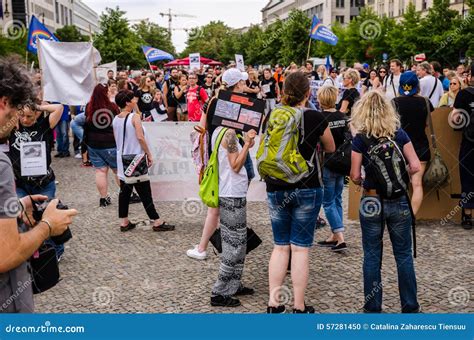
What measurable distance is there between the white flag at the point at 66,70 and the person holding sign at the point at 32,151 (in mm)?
5594

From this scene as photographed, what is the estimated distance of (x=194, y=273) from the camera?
5867mm

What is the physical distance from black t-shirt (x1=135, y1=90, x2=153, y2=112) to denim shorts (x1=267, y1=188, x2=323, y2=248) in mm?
8497

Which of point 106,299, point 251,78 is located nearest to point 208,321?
point 106,299

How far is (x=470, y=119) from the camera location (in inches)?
281

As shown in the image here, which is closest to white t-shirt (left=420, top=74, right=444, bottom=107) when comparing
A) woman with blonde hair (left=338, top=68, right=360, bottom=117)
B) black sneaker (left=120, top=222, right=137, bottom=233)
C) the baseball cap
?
woman with blonde hair (left=338, top=68, right=360, bottom=117)

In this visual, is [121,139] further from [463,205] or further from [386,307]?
[463,205]

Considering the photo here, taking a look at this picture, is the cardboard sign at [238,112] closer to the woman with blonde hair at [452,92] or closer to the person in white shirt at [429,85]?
the woman with blonde hair at [452,92]

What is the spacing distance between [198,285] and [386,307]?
1.79 m

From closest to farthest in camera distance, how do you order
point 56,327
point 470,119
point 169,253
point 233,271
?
point 56,327
point 233,271
point 169,253
point 470,119

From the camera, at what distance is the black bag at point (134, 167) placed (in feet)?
24.0

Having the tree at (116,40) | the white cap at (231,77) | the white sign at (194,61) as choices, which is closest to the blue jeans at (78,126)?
the white cap at (231,77)

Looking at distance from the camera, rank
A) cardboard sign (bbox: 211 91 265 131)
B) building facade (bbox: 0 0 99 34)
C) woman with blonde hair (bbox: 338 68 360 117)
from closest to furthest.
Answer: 1. cardboard sign (bbox: 211 91 265 131)
2. woman with blonde hair (bbox: 338 68 360 117)
3. building facade (bbox: 0 0 99 34)

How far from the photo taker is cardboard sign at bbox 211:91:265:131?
4.85 m

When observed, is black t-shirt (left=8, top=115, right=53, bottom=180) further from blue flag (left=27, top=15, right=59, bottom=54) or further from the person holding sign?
blue flag (left=27, top=15, right=59, bottom=54)
